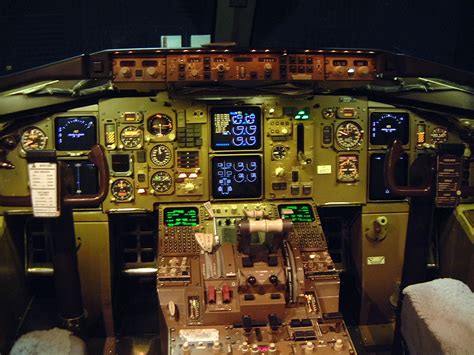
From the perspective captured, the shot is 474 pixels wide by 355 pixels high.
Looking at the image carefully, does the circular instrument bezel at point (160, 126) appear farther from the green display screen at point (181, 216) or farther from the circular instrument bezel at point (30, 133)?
the circular instrument bezel at point (30, 133)

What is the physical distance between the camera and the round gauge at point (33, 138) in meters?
4.80

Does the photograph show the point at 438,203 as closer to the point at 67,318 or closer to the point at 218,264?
the point at 218,264

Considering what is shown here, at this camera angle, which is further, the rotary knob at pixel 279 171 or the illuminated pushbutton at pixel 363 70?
the rotary knob at pixel 279 171

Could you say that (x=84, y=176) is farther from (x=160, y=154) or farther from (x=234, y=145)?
(x=234, y=145)

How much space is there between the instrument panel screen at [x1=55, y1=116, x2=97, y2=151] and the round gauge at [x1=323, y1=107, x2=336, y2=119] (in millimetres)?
1806

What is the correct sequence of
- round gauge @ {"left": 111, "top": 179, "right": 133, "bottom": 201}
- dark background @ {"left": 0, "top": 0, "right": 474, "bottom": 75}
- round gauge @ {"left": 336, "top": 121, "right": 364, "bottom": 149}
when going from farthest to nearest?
dark background @ {"left": 0, "top": 0, "right": 474, "bottom": 75} → round gauge @ {"left": 336, "top": 121, "right": 364, "bottom": 149} → round gauge @ {"left": 111, "top": 179, "right": 133, "bottom": 201}

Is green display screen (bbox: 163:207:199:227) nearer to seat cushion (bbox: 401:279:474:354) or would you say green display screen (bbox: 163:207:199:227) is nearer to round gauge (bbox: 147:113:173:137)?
round gauge (bbox: 147:113:173:137)

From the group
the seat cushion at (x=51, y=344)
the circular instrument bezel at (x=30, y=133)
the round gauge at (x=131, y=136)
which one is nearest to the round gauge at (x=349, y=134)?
the round gauge at (x=131, y=136)

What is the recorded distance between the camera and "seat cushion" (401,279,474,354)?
3.26 m

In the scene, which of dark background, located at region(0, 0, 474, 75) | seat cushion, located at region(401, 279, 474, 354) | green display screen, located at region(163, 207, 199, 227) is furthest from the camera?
dark background, located at region(0, 0, 474, 75)

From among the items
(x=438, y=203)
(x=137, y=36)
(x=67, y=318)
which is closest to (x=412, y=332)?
(x=438, y=203)

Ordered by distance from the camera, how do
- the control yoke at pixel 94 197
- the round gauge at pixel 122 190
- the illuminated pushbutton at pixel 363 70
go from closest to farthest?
the control yoke at pixel 94 197 → the illuminated pushbutton at pixel 363 70 → the round gauge at pixel 122 190

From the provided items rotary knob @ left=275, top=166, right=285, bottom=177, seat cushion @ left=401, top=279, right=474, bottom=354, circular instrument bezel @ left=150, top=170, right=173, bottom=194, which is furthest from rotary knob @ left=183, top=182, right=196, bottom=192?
seat cushion @ left=401, top=279, right=474, bottom=354

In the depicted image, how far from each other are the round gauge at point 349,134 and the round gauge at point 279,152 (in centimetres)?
44
